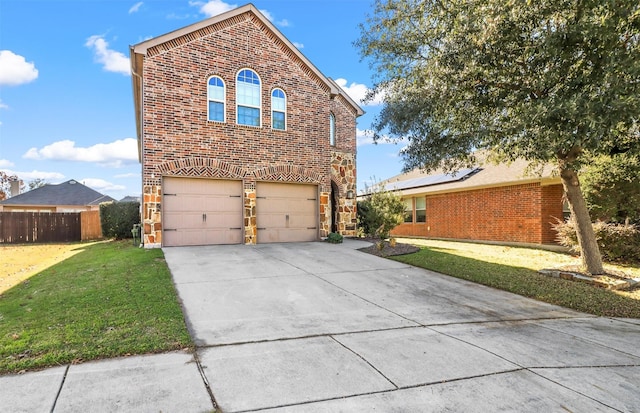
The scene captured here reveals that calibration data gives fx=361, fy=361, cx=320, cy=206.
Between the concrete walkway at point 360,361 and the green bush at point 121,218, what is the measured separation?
1088cm

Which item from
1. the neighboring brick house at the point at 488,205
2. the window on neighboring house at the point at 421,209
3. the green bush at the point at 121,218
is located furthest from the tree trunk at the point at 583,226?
the green bush at the point at 121,218

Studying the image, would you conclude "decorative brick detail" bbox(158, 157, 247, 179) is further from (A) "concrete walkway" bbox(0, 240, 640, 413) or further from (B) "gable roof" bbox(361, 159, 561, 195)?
(B) "gable roof" bbox(361, 159, 561, 195)

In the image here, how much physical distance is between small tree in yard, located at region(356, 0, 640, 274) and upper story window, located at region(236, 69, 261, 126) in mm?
4871

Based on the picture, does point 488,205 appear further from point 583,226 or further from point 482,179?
point 583,226

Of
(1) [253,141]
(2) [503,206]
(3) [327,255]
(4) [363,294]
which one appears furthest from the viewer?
(2) [503,206]

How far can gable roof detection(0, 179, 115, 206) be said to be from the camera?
1115 inches

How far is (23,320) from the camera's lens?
4891 millimetres

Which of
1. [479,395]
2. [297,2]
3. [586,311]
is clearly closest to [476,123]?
[586,311]

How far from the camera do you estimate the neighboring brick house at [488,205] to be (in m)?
14.5

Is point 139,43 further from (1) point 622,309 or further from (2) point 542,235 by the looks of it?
(2) point 542,235

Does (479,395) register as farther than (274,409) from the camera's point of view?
Yes

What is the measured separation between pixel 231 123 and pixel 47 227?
14.1 m

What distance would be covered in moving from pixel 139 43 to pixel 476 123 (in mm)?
9876

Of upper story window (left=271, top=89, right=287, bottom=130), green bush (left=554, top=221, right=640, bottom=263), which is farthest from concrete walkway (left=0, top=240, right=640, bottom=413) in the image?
upper story window (left=271, top=89, right=287, bottom=130)
